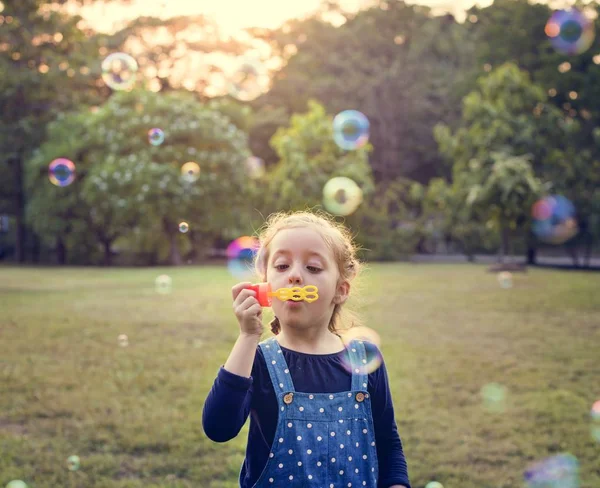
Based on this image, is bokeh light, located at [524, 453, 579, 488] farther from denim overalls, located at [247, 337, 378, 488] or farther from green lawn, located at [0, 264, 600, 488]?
denim overalls, located at [247, 337, 378, 488]

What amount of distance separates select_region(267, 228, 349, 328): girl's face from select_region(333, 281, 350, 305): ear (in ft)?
0.29

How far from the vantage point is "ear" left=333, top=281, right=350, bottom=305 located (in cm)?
208

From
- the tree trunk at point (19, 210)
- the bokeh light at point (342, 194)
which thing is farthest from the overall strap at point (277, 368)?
the tree trunk at point (19, 210)

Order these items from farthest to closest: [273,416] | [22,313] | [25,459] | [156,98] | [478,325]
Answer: [156,98] < [22,313] < [478,325] < [25,459] < [273,416]

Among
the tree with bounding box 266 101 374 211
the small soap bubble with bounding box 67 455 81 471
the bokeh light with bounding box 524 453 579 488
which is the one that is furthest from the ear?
the tree with bounding box 266 101 374 211

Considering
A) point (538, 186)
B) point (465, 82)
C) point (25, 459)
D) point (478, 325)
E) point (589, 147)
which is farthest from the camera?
point (465, 82)

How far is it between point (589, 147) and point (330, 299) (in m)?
25.2

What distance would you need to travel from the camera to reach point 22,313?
9.11 meters

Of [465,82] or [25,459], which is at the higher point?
[465,82]

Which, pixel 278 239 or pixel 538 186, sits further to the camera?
pixel 538 186

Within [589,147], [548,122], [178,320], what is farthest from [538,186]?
[178,320]

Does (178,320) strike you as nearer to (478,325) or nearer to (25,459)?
(478,325)

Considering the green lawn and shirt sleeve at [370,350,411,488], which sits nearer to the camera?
shirt sleeve at [370,350,411,488]

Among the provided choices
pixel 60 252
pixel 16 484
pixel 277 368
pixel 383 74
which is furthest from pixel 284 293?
pixel 383 74
